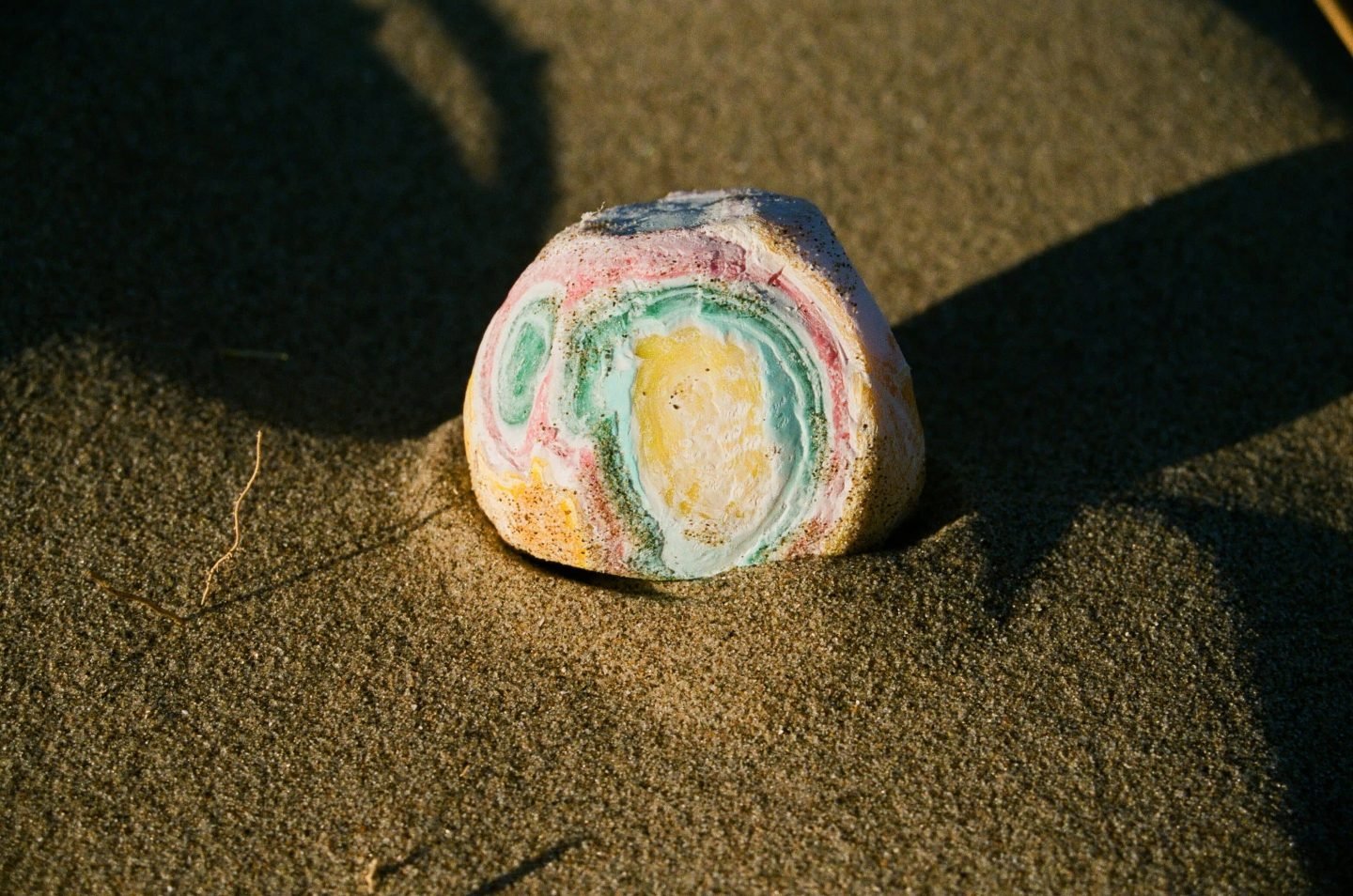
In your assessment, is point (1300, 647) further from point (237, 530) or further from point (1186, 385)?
point (237, 530)

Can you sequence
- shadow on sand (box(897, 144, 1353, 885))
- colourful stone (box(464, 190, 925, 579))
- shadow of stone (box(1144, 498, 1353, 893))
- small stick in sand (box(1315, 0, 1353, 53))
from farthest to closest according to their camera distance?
small stick in sand (box(1315, 0, 1353, 53)) → shadow on sand (box(897, 144, 1353, 885)) → colourful stone (box(464, 190, 925, 579)) → shadow of stone (box(1144, 498, 1353, 893))

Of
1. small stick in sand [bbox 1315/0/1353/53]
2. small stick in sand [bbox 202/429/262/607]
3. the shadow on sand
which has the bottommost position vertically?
the shadow on sand

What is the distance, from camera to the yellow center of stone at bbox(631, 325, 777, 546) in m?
2.20

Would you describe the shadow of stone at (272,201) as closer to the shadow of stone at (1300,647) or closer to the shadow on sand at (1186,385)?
the shadow on sand at (1186,385)

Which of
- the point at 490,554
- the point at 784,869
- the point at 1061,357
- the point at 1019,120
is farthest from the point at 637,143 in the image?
the point at 784,869

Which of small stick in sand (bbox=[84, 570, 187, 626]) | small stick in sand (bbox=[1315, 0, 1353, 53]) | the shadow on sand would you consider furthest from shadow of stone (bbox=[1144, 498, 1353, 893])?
small stick in sand (bbox=[84, 570, 187, 626])

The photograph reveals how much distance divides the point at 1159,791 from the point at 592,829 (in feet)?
2.90

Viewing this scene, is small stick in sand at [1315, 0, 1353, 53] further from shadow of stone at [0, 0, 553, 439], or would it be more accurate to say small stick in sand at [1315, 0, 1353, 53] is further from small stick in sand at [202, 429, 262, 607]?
small stick in sand at [202, 429, 262, 607]

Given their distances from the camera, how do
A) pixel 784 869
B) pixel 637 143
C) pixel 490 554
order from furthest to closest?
pixel 637 143 → pixel 490 554 → pixel 784 869

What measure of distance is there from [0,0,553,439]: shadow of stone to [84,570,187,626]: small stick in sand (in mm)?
530

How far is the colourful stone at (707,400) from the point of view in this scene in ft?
7.23

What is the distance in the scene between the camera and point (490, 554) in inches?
97.0

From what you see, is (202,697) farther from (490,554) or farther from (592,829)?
(592,829)

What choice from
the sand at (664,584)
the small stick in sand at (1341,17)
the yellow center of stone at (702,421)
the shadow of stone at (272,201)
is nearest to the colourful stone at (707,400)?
the yellow center of stone at (702,421)
